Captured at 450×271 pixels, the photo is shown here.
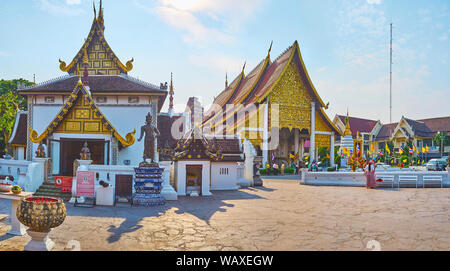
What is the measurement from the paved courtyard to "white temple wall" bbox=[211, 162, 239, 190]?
3057 millimetres

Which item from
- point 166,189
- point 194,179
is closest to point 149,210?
point 166,189

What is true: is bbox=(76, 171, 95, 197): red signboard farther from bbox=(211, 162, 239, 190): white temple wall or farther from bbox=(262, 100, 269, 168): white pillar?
bbox=(262, 100, 269, 168): white pillar

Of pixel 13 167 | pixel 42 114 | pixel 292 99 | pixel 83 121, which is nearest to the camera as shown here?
pixel 83 121

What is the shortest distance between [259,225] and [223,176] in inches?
287

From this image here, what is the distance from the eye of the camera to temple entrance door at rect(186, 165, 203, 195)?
13.4 metres

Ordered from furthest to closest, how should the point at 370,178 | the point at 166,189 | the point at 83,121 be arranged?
the point at 370,178 < the point at 83,121 < the point at 166,189

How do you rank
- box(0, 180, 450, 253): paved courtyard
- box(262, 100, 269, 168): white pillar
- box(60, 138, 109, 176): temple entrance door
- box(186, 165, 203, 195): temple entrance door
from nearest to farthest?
box(0, 180, 450, 253): paved courtyard < box(186, 165, 203, 195): temple entrance door < box(60, 138, 109, 176): temple entrance door < box(262, 100, 269, 168): white pillar

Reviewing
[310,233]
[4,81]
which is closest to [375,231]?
[310,233]

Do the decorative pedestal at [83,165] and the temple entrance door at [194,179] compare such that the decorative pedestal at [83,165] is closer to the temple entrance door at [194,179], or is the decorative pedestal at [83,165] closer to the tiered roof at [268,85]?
the temple entrance door at [194,179]

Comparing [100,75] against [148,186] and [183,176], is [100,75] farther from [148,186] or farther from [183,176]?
[148,186]

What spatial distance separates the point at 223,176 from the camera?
14992 mm

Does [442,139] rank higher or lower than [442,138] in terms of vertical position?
lower

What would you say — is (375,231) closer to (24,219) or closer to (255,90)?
(24,219)

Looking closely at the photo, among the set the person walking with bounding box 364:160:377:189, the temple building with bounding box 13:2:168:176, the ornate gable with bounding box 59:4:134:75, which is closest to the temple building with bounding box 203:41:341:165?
the temple building with bounding box 13:2:168:176
